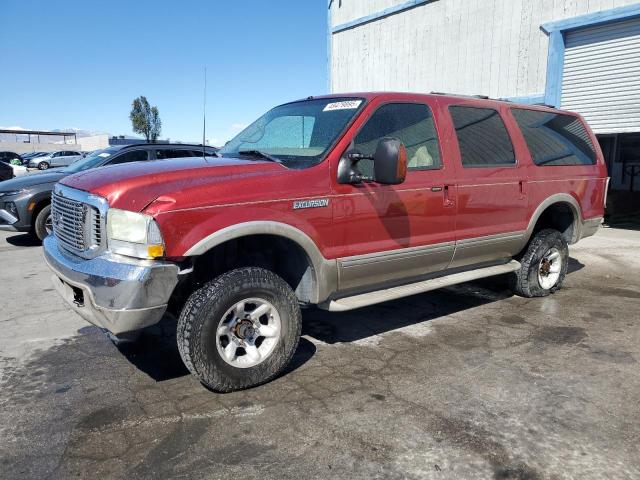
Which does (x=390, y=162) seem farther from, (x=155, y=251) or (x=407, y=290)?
(x=155, y=251)

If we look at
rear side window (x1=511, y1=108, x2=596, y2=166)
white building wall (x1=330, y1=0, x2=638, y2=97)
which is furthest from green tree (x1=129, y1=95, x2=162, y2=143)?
rear side window (x1=511, y1=108, x2=596, y2=166)

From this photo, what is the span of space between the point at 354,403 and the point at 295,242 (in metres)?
1.09

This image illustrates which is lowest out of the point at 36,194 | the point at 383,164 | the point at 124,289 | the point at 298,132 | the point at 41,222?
the point at 41,222

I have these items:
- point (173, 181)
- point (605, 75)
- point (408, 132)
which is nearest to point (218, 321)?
point (173, 181)

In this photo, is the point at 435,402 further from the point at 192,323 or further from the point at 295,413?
the point at 192,323

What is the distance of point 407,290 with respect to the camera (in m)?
4.12

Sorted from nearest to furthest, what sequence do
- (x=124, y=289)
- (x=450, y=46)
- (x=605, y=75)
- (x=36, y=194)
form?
(x=124, y=289) < (x=36, y=194) < (x=605, y=75) < (x=450, y=46)

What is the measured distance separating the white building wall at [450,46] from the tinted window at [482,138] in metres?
7.02

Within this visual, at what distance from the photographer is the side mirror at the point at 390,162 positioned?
3.38 m

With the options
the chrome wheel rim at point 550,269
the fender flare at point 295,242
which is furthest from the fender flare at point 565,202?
the fender flare at point 295,242

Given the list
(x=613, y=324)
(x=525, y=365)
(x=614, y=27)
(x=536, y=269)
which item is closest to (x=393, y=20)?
(x=614, y=27)

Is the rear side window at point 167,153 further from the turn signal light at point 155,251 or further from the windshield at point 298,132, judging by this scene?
the turn signal light at point 155,251

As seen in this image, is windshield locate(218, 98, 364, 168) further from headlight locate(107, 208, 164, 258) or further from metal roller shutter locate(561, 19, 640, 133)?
metal roller shutter locate(561, 19, 640, 133)

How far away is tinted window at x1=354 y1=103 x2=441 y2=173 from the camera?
3855 millimetres
